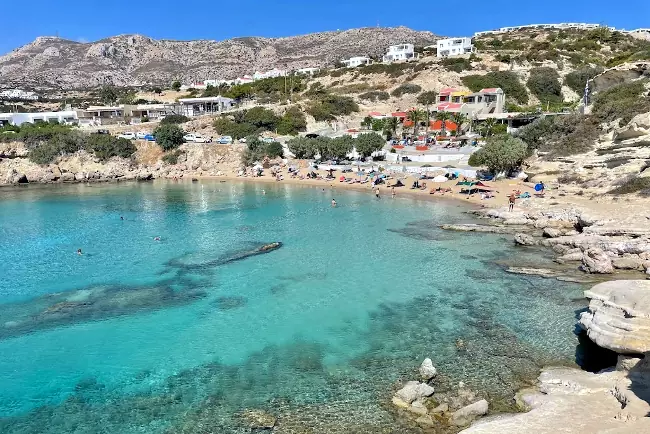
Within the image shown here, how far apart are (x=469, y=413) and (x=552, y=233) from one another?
63.9 feet

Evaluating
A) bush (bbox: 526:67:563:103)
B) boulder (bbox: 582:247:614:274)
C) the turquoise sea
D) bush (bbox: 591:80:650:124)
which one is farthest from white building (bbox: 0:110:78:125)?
boulder (bbox: 582:247:614:274)

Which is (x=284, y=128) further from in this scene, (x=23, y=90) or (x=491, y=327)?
(x=23, y=90)

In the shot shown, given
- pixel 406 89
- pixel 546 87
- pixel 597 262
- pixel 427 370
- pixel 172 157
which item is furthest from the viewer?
pixel 406 89

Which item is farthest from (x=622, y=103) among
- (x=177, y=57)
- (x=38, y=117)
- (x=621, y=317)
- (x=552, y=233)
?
(x=177, y=57)

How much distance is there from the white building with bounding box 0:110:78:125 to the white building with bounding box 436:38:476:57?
78.0m

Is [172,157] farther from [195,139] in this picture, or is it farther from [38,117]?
[38,117]

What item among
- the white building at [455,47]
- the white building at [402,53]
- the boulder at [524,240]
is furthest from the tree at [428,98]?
the boulder at [524,240]

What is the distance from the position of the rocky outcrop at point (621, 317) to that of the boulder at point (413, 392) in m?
5.35

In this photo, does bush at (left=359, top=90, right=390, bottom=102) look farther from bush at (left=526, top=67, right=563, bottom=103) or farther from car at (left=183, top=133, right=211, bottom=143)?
car at (left=183, top=133, right=211, bottom=143)

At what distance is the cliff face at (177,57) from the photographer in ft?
532

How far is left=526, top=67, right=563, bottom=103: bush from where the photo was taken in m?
84.3

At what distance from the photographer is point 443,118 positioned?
72.5 meters

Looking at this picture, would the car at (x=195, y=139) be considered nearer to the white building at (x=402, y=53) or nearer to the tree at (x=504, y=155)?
the tree at (x=504, y=155)

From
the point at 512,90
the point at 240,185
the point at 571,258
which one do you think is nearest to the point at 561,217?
the point at 571,258
